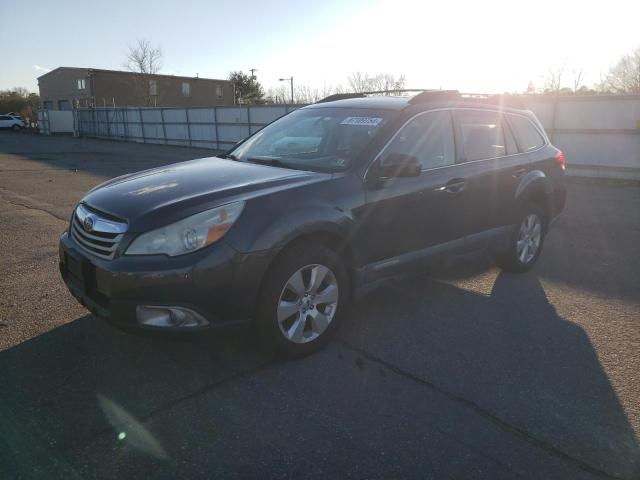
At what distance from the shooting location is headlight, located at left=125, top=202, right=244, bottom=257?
9.32ft

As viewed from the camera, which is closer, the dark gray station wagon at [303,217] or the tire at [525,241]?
the dark gray station wagon at [303,217]

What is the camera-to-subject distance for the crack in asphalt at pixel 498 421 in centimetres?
242

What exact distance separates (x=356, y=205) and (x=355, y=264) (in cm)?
42

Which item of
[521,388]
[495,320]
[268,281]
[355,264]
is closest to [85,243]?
[268,281]

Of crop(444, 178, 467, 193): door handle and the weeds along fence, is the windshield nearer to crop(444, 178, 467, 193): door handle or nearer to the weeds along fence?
crop(444, 178, 467, 193): door handle

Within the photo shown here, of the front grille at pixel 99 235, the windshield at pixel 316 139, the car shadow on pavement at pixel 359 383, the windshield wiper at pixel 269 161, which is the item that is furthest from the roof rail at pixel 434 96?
the front grille at pixel 99 235

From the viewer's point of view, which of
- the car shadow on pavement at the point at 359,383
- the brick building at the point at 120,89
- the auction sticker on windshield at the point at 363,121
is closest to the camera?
the car shadow on pavement at the point at 359,383

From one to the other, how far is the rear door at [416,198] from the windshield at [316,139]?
24 centimetres

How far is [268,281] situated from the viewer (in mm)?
3064

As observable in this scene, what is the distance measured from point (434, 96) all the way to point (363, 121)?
749 millimetres

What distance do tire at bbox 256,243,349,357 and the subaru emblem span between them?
1.16m

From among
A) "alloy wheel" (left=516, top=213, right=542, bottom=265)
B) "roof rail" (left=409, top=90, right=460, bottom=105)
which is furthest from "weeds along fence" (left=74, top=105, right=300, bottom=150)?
"roof rail" (left=409, top=90, right=460, bottom=105)

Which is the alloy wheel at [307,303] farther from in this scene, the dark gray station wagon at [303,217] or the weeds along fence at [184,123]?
the weeds along fence at [184,123]

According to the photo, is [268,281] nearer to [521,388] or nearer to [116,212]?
[116,212]
